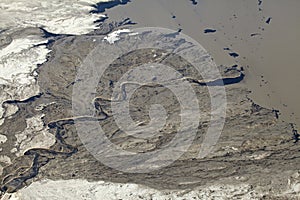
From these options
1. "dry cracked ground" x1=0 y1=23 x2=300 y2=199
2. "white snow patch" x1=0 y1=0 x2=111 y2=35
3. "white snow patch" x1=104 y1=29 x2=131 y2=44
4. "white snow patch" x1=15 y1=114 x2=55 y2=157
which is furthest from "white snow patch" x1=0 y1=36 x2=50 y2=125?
"white snow patch" x1=104 y1=29 x2=131 y2=44

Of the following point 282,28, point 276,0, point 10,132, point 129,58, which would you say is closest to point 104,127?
point 10,132

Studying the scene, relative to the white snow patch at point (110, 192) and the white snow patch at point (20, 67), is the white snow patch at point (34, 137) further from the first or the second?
the white snow patch at point (110, 192)

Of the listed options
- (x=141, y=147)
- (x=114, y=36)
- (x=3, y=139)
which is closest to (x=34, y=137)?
(x=3, y=139)

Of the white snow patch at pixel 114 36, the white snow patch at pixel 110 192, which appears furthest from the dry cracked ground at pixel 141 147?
the white snow patch at pixel 114 36

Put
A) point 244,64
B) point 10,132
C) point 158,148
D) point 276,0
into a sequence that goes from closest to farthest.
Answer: point 158,148 → point 10,132 → point 244,64 → point 276,0

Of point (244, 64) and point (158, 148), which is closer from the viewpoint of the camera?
point (158, 148)

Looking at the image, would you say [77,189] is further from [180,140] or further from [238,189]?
[238,189]

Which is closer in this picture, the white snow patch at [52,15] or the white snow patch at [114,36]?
the white snow patch at [114,36]
